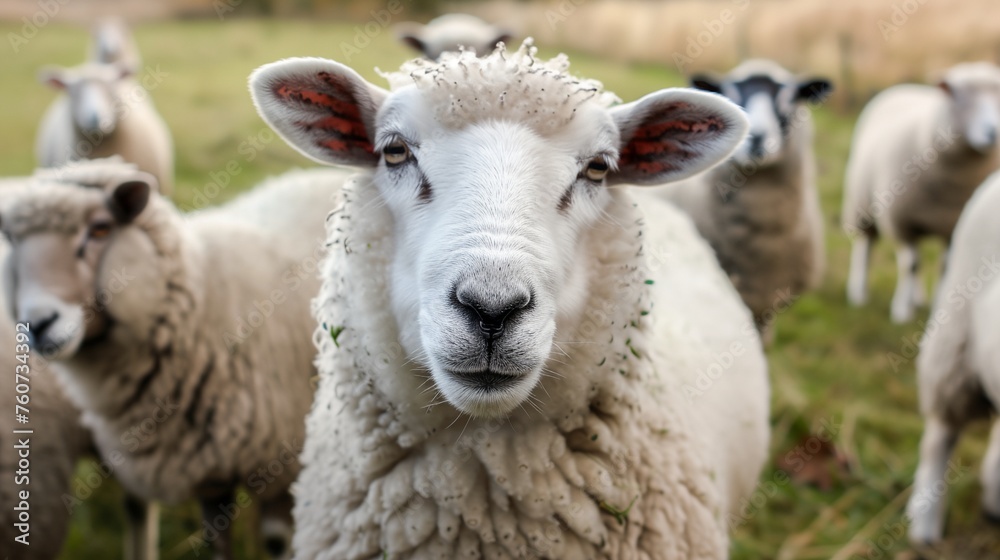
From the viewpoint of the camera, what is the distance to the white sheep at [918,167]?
4777mm

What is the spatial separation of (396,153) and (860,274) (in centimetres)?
554

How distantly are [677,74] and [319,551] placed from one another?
10.3 metres

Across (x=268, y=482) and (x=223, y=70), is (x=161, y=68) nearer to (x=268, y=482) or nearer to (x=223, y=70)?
(x=223, y=70)

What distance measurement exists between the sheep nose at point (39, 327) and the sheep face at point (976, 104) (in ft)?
17.0

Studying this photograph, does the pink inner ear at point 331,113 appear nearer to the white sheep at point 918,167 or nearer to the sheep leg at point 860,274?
the white sheep at point 918,167

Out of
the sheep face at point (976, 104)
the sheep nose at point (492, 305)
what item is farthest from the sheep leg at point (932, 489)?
the sheep nose at point (492, 305)

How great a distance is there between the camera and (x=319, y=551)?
1765mm

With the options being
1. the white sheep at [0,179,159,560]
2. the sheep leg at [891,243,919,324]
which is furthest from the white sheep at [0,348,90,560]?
the sheep leg at [891,243,919,324]

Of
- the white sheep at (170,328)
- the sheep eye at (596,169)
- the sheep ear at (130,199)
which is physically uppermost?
the sheep eye at (596,169)

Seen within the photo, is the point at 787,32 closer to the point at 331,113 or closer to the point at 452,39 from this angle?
the point at 452,39

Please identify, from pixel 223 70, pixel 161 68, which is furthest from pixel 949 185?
pixel 161 68

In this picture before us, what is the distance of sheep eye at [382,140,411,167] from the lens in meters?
1.59

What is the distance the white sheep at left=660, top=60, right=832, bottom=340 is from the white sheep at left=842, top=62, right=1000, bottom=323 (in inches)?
57.5

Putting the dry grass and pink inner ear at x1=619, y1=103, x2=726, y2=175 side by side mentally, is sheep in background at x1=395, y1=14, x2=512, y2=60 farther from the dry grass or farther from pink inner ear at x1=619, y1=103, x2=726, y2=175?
the dry grass
